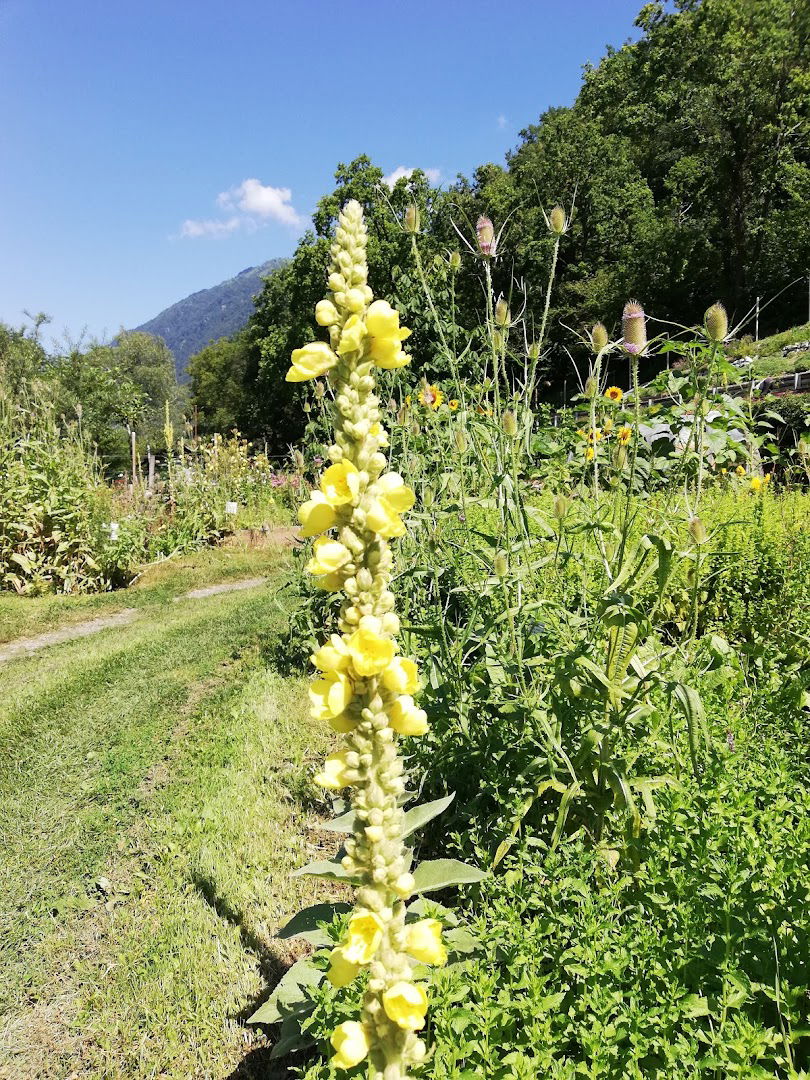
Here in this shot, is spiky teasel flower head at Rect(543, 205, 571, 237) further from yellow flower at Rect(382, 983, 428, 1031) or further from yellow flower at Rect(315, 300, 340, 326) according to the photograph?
yellow flower at Rect(382, 983, 428, 1031)

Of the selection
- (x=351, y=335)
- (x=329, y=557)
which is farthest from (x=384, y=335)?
(x=329, y=557)

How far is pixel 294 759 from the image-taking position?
144 inches

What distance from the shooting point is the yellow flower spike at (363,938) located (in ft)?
2.98

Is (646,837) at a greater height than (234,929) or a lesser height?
greater

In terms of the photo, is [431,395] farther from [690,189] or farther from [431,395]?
[690,189]

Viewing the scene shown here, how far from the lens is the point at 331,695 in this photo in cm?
93

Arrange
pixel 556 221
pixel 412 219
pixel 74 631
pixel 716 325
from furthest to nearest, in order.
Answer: pixel 74 631 → pixel 412 219 → pixel 556 221 → pixel 716 325

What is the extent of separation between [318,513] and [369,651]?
0.20 metres

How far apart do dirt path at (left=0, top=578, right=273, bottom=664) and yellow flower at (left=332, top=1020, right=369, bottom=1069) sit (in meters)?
6.11

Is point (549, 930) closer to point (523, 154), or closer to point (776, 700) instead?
point (776, 700)

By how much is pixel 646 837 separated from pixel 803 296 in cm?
2947

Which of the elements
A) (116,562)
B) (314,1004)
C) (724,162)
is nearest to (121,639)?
(116,562)

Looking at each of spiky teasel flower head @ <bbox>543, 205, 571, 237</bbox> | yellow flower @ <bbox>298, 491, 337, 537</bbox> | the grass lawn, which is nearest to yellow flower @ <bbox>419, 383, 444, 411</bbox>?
spiky teasel flower head @ <bbox>543, 205, 571, 237</bbox>

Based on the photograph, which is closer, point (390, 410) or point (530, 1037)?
point (530, 1037)
